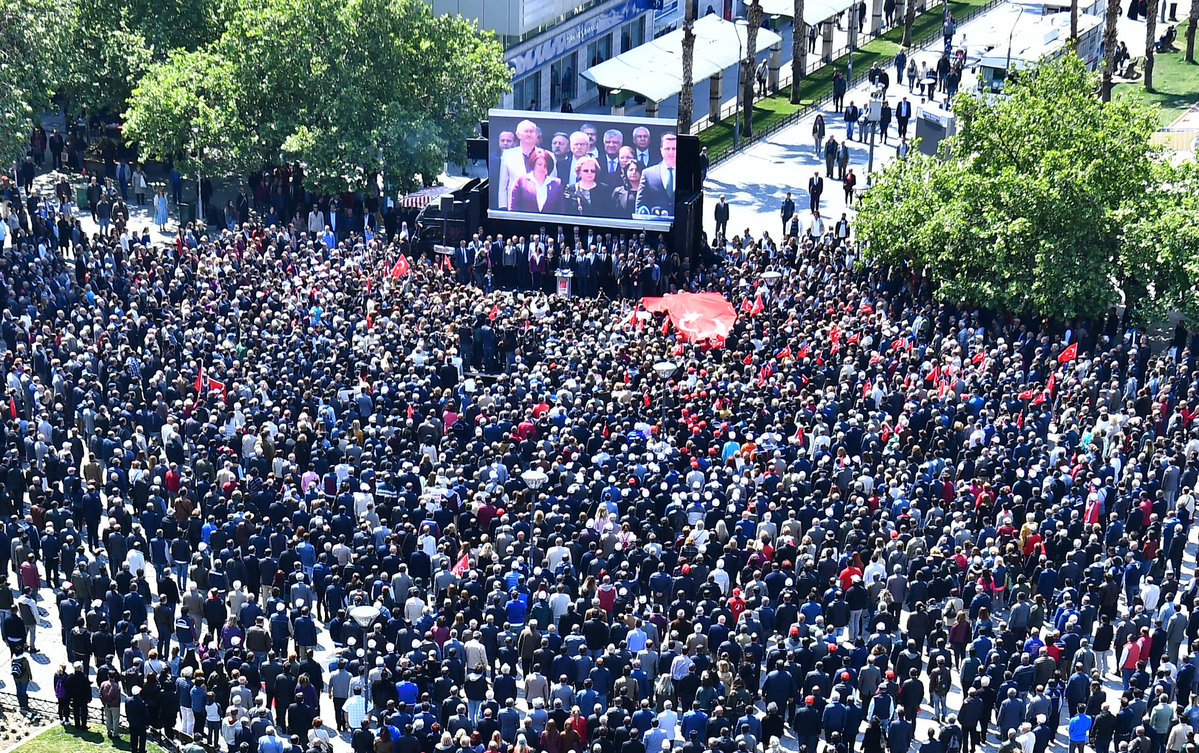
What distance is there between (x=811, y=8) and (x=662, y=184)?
69.7ft

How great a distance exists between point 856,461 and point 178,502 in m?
11.2

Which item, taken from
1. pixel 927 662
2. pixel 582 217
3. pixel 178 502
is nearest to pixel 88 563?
pixel 178 502

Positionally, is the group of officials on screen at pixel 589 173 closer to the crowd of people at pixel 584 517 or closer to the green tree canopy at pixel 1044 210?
the crowd of people at pixel 584 517

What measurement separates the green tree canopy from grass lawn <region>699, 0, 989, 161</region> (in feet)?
44.1

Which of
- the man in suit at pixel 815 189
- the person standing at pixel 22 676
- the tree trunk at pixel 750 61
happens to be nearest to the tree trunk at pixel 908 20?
the tree trunk at pixel 750 61

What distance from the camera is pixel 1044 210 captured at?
138 ft

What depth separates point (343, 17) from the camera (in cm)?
4959

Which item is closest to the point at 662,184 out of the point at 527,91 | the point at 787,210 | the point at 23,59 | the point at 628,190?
the point at 628,190

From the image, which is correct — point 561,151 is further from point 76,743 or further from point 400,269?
point 76,743

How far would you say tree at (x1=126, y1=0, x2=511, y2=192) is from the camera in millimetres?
49438

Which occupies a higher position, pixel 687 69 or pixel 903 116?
pixel 687 69

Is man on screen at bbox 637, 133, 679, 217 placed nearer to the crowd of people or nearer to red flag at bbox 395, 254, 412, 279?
the crowd of people

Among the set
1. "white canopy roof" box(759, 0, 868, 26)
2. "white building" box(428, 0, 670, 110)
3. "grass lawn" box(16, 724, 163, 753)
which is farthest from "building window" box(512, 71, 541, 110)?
"grass lawn" box(16, 724, 163, 753)

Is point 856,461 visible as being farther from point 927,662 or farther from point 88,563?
point 88,563
